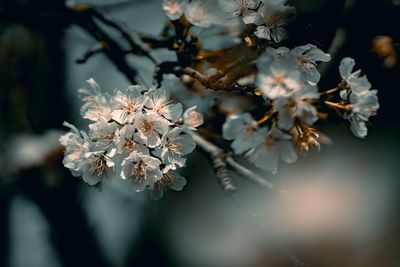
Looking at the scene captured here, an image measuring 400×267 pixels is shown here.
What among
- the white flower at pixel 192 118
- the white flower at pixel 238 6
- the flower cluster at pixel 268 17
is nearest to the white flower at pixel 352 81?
the flower cluster at pixel 268 17

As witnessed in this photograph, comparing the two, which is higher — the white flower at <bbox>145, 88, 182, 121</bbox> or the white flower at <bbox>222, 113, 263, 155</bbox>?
the white flower at <bbox>222, 113, 263, 155</bbox>

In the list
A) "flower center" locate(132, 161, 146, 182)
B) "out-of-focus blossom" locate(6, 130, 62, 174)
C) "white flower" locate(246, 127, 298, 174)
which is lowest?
"out-of-focus blossom" locate(6, 130, 62, 174)

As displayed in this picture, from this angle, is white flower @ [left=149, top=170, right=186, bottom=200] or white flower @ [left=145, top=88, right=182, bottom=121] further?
white flower @ [left=149, top=170, right=186, bottom=200]

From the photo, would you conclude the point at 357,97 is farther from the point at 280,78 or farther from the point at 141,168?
the point at 141,168

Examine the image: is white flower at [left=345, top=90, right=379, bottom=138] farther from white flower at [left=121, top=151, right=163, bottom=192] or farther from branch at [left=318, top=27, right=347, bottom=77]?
branch at [left=318, top=27, right=347, bottom=77]

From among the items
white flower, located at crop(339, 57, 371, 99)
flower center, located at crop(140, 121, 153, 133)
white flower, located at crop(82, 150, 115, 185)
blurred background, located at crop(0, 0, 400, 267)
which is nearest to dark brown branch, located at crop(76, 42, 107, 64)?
blurred background, located at crop(0, 0, 400, 267)

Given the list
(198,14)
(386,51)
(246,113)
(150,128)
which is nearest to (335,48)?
(386,51)

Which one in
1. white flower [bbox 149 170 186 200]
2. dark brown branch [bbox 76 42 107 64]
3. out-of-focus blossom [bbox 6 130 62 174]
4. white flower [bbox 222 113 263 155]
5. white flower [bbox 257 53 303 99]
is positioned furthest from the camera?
out-of-focus blossom [bbox 6 130 62 174]
